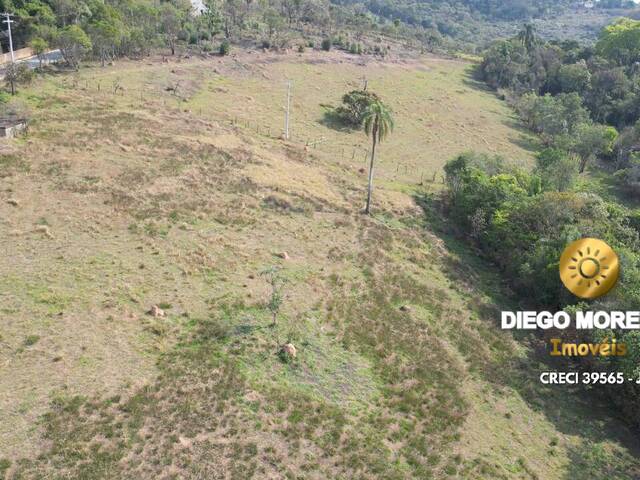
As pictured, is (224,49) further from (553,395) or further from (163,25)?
(553,395)

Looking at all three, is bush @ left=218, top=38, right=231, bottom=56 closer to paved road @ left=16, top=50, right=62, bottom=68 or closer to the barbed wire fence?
the barbed wire fence

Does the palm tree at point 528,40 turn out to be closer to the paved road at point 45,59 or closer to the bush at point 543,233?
the bush at point 543,233

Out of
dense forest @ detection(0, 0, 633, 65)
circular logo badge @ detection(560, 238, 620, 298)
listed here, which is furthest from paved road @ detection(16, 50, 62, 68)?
circular logo badge @ detection(560, 238, 620, 298)

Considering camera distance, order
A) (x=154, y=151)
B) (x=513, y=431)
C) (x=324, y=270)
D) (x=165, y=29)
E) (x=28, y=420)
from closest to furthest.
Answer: (x=28, y=420)
(x=513, y=431)
(x=324, y=270)
(x=154, y=151)
(x=165, y=29)

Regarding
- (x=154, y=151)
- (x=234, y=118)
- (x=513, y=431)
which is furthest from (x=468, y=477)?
(x=234, y=118)

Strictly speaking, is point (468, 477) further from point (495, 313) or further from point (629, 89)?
Result: point (629, 89)

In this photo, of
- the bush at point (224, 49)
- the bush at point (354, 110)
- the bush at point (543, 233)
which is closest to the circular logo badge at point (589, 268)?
the bush at point (543, 233)
